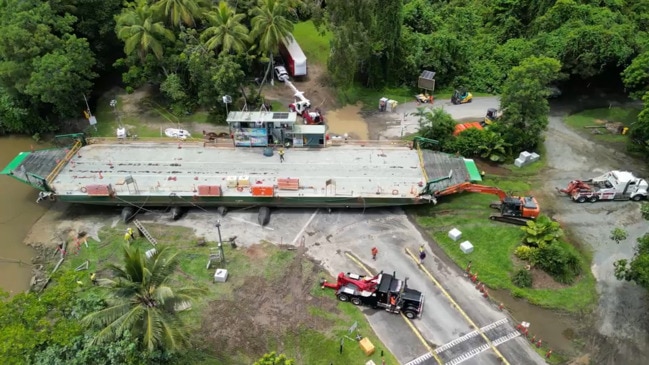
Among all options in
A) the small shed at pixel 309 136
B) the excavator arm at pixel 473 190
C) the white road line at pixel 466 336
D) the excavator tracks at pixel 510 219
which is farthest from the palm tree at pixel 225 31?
the white road line at pixel 466 336

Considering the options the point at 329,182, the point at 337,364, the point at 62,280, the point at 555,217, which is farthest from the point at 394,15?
the point at 62,280

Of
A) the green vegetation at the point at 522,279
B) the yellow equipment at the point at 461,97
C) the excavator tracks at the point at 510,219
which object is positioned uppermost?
the yellow equipment at the point at 461,97

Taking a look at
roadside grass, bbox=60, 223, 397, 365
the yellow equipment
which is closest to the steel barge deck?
roadside grass, bbox=60, 223, 397, 365

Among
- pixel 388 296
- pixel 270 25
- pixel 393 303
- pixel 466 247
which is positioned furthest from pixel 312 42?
pixel 393 303

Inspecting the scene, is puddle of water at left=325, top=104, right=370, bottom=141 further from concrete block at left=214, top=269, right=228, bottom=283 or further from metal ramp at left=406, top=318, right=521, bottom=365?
metal ramp at left=406, top=318, right=521, bottom=365

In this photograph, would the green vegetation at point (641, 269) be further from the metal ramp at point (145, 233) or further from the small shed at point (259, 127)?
the metal ramp at point (145, 233)

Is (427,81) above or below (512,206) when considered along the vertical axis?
above

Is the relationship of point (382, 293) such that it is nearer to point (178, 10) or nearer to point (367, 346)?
A: point (367, 346)

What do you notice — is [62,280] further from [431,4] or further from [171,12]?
[431,4]
